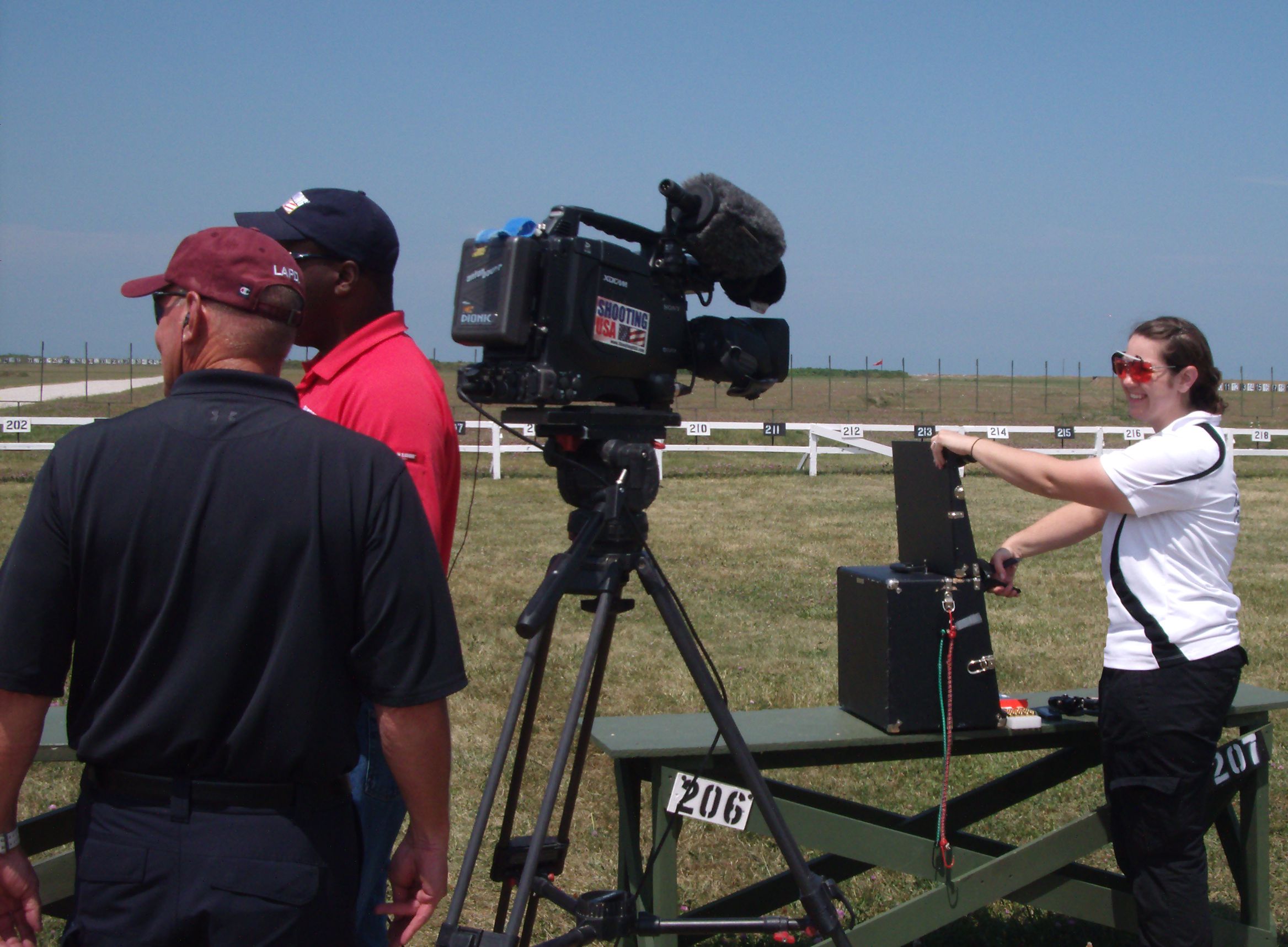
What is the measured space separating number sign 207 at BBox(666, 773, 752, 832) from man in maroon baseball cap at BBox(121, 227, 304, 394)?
1.68 metres

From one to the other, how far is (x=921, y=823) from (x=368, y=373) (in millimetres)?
2400

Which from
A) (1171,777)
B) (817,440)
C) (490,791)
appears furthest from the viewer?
(817,440)

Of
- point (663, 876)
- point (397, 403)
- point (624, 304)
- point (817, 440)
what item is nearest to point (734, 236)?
point (624, 304)

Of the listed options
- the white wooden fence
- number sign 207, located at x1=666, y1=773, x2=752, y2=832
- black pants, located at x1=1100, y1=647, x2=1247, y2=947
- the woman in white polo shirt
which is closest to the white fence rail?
the white wooden fence

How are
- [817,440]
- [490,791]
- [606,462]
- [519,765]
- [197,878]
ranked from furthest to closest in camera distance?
[817,440] → [519,765] → [606,462] → [490,791] → [197,878]

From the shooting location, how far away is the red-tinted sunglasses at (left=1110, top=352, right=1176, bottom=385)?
305 cm

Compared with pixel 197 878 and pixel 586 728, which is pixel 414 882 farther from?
pixel 586 728

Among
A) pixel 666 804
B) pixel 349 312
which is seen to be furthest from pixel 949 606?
pixel 349 312

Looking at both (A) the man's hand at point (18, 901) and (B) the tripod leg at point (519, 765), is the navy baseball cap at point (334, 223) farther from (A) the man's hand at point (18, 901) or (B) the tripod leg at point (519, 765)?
(A) the man's hand at point (18, 901)

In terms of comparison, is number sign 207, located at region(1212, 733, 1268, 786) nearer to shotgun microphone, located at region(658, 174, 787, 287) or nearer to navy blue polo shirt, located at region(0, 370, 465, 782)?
shotgun microphone, located at region(658, 174, 787, 287)

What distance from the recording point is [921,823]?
372 cm

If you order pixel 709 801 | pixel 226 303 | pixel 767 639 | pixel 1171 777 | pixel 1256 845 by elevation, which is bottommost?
pixel 767 639

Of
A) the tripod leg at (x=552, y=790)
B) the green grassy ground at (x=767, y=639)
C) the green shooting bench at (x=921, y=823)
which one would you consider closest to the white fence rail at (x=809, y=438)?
the green grassy ground at (x=767, y=639)

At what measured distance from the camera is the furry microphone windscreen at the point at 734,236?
2.58 m
